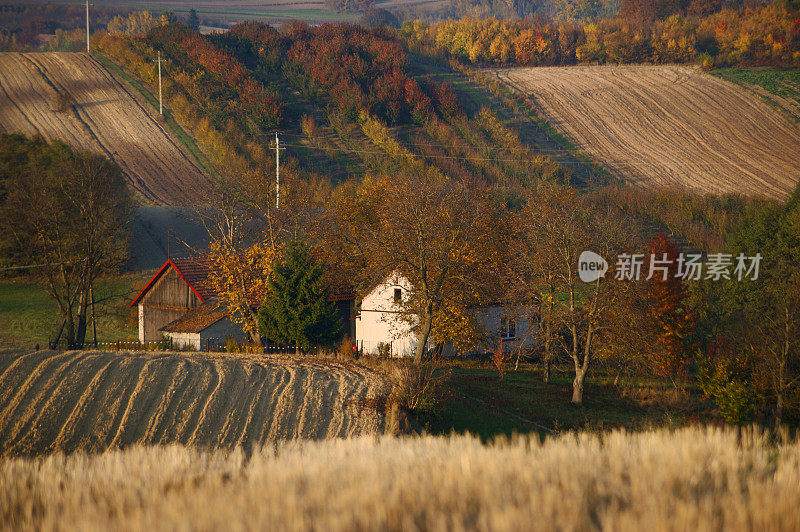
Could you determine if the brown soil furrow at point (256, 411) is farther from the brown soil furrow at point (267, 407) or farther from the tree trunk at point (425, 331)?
the tree trunk at point (425, 331)

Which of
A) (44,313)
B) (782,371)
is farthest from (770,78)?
(44,313)

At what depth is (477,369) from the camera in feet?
118

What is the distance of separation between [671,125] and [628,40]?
1138 inches

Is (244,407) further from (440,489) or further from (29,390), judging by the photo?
(440,489)

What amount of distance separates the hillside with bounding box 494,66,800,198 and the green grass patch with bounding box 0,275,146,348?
2239 inches

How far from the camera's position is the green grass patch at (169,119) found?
7725 centimetres

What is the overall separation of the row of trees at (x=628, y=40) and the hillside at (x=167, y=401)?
104 m

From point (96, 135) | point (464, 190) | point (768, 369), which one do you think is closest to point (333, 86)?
point (96, 135)

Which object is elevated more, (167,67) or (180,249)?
(167,67)

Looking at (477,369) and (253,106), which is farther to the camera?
(253,106)

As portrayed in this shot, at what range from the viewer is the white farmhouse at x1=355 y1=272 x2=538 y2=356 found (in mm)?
39406

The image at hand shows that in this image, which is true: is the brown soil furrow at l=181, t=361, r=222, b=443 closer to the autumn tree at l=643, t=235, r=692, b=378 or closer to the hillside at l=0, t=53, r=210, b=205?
the autumn tree at l=643, t=235, r=692, b=378

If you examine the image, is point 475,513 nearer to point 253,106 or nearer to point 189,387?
point 189,387

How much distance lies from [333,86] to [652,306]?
7019 cm
